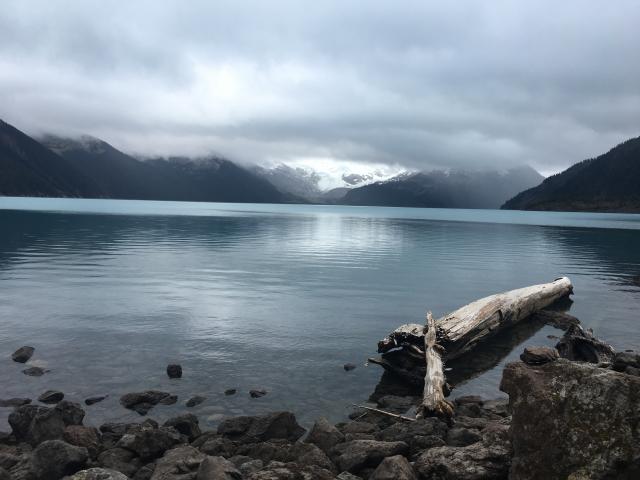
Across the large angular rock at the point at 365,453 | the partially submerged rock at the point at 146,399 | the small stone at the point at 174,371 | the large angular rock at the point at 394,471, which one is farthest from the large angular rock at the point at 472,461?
Answer: the small stone at the point at 174,371

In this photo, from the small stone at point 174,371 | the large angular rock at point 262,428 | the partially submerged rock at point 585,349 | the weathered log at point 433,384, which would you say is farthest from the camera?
the partially submerged rock at point 585,349

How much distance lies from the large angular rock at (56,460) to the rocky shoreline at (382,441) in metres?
0.02

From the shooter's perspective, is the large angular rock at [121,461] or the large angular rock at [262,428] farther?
the large angular rock at [262,428]

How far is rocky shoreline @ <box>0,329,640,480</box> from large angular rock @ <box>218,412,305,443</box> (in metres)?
0.03

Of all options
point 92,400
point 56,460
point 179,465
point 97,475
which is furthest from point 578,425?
point 92,400

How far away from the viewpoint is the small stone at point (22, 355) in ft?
61.5

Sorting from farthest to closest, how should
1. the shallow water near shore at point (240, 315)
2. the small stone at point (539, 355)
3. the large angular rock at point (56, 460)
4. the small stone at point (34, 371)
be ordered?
the small stone at point (539, 355), the small stone at point (34, 371), the shallow water near shore at point (240, 315), the large angular rock at point (56, 460)

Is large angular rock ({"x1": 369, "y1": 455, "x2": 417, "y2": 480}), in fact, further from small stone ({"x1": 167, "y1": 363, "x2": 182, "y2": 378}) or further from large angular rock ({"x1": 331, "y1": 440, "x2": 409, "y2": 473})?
small stone ({"x1": 167, "y1": 363, "x2": 182, "y2": 378})

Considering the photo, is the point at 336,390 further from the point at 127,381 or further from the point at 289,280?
the point at 289,280

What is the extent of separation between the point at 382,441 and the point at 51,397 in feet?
33.4

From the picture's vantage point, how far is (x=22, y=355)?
62.0 ft

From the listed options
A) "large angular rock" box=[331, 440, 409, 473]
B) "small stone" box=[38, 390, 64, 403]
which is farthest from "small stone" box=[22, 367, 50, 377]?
"large angular rock" box=[331, 440, 409, 473]

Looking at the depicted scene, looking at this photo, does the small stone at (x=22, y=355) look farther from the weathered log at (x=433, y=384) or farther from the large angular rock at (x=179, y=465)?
the weathered log at (x=433, y=384)

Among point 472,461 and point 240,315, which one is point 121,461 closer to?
point 472,461
